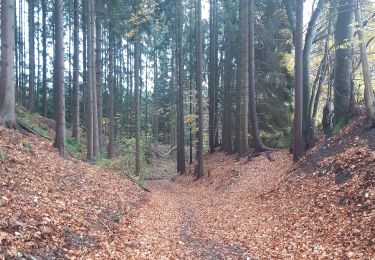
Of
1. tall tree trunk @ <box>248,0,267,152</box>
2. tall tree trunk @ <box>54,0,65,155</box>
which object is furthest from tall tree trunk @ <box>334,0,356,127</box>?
tall tree trunk @ <box>54,0,65,155</box>

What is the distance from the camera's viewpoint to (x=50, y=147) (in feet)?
44.2

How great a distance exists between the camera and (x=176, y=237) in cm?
819

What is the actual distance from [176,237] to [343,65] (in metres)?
8.99

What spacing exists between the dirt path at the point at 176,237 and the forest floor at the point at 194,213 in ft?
0.07

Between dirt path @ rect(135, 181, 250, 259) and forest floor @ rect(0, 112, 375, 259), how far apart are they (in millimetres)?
22

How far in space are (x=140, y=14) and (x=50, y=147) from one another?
870 centimetres

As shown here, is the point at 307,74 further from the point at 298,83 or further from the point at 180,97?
the point at 180,97

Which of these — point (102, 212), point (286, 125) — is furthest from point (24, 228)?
point (286, 125)

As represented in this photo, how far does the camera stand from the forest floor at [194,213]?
5938 mm

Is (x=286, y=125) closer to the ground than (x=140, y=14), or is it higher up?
closer to the ground

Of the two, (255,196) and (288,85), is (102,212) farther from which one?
(288,85)

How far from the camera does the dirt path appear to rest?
6922 mm

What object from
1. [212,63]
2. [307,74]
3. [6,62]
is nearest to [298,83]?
[307,74]

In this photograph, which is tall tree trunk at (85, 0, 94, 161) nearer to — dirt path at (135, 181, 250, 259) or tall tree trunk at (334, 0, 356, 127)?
dirt path at (135, 181, 250, 259)
